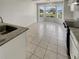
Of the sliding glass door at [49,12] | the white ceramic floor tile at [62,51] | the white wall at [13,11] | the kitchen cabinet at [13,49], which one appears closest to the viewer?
the kitchen cabinet at [13,49]

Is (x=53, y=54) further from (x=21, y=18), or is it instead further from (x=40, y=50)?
(x=21, y=18)

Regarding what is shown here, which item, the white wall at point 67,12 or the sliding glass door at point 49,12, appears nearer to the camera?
the white wall at point 67,12

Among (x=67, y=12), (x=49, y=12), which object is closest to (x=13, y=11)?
(x=67, y=12)

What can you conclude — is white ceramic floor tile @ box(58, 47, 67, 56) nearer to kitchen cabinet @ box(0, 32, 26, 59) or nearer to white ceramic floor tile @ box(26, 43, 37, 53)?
white ceramic floor tile @ box(26, 43, 37, 53)

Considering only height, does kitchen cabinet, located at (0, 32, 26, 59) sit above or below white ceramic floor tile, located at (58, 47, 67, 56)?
above

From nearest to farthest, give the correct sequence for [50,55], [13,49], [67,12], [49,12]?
[13,49], [50,55], [67,12], [49,12]

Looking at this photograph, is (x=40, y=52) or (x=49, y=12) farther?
(x=49, y=12)

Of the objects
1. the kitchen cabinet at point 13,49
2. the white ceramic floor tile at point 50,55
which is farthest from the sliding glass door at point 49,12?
the kitchen cabinet at point 13,49

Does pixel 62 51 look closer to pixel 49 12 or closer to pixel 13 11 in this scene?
pixel 13 11

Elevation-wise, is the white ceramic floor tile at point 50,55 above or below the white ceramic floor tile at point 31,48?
below

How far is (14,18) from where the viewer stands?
6688 millimetres

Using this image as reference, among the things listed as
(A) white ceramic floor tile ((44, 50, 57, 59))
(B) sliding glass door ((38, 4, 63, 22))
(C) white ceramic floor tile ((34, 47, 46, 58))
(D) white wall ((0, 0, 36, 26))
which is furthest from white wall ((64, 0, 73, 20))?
(A) white ceramic floor tile ((44, 50, 57, 59))

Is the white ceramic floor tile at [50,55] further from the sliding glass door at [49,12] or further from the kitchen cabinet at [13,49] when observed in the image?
the sliding glass door at [49,12]

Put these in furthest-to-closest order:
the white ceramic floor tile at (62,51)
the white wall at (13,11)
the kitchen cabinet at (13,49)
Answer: the white wall at (13,11) < the white ceramic floor tile at (62,51) < the kitchen cabinet at (13,49)
